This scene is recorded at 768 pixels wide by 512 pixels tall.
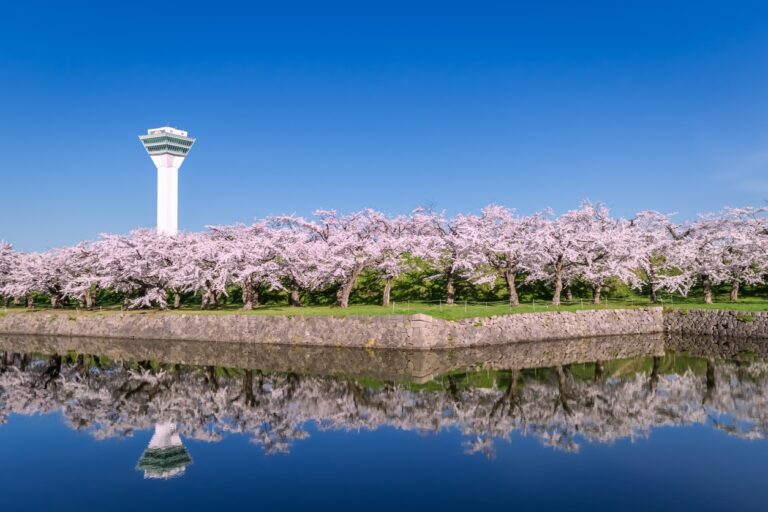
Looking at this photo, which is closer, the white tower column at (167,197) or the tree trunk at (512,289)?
the tree trunk at (512,289)

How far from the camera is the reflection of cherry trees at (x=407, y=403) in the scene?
1994 centimetres

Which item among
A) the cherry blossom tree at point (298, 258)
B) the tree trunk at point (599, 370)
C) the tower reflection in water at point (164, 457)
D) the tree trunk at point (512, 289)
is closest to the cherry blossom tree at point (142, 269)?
the cherry blossom tree at point (298, 258)

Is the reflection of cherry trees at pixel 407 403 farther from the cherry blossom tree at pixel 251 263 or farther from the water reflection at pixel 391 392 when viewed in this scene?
the cherry blossom tree at pixel 251 263

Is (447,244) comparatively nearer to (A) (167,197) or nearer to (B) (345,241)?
(B) (345,241)

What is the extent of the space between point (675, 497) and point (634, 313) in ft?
111

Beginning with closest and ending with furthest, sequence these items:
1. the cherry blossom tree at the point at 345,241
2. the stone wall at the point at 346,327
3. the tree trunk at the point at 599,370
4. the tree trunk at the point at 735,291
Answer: the tree trunk at the point at 599,370
the stone wall at the point at 346,327
the cherry blossom tree at the point at 345,241
the tree trunk at the point at 735,291

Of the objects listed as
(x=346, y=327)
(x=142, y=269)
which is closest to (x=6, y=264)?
(x=142, y=269)

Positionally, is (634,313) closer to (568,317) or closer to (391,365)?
(568,317)

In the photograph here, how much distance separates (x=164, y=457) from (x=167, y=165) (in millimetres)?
97639

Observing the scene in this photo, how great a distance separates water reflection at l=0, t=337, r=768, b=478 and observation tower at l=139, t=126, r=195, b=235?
235ft

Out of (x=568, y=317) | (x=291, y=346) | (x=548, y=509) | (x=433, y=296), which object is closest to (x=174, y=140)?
(x=433, y=296)

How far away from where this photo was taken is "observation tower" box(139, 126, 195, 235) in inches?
4134

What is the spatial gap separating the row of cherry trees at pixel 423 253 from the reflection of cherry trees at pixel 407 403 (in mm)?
16427

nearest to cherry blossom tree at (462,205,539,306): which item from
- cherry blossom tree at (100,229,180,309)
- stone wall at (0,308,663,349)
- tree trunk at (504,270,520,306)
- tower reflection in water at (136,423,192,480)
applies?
tree trunk at (504,270,520,306)
